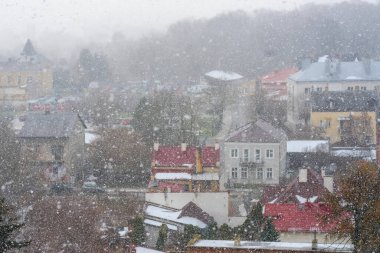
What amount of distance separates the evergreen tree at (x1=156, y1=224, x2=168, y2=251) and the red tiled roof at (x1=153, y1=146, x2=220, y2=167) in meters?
4.69

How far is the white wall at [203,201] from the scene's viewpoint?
42.7 feet

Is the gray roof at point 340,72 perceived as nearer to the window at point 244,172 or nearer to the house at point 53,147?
the window at point 244,172

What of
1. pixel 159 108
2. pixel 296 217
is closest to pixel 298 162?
pixel 159 108

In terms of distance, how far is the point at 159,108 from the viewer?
69.0 ft

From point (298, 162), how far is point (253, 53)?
31.1 m

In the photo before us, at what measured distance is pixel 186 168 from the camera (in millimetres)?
15703

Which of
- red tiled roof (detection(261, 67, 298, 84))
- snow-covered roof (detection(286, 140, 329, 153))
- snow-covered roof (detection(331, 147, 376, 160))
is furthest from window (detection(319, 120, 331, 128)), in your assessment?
red tiled roof (detection(261, 67, 298, 84))

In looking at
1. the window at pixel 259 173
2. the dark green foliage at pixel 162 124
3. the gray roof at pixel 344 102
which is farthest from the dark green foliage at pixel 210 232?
the gray roof at pixel 344 102

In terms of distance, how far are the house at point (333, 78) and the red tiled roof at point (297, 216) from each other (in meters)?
15.1

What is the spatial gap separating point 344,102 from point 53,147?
8690mm

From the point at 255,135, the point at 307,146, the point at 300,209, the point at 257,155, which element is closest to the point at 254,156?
the point at 257,155

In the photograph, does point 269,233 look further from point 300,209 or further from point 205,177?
point 205,177

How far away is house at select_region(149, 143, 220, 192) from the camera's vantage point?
15.3 metres

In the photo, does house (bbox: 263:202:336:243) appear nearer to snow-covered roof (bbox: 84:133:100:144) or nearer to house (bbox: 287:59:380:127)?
snow-covered roof (bbox: 84:133:100:144)
